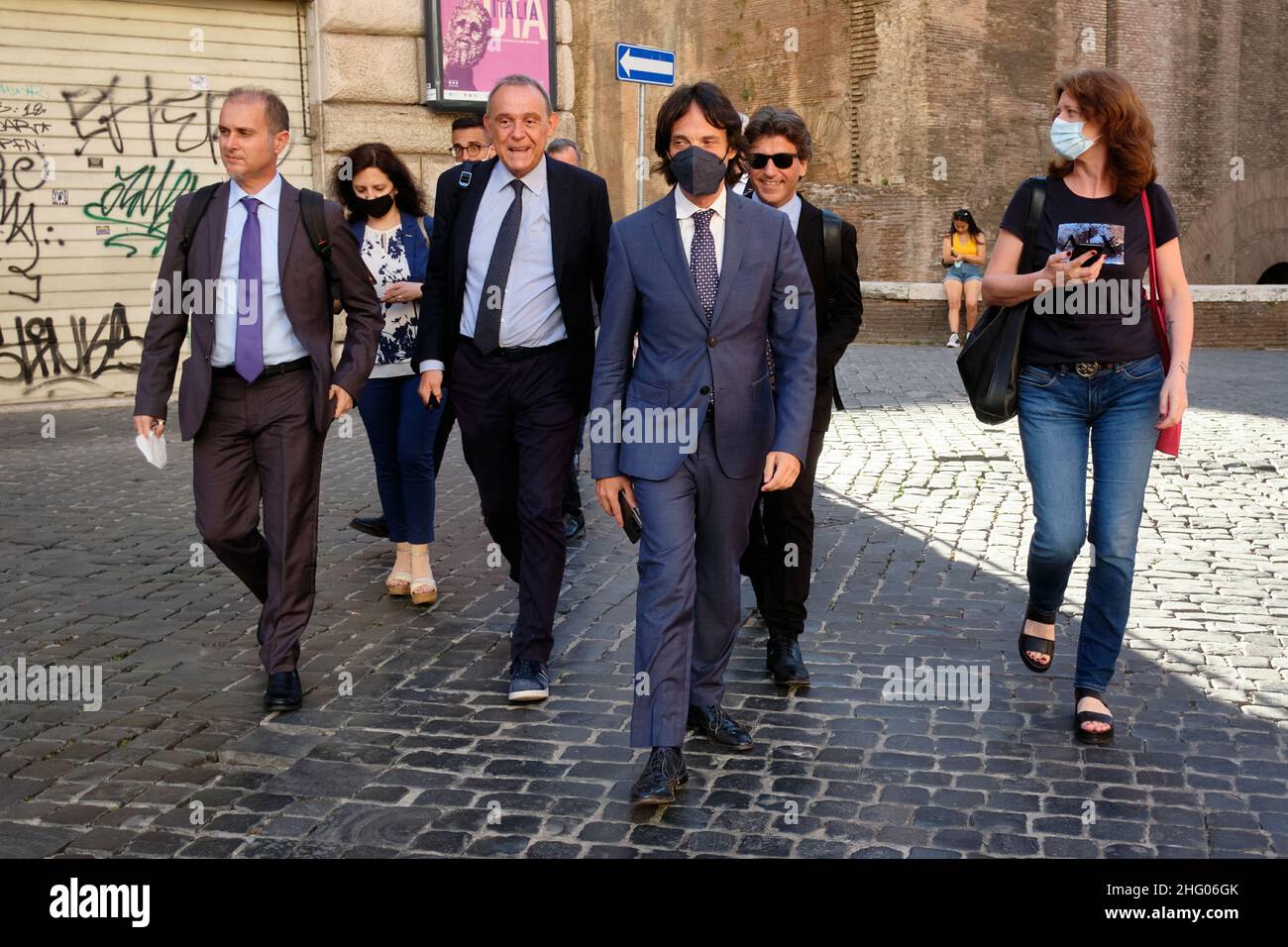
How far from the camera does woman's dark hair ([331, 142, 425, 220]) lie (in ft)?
21.5

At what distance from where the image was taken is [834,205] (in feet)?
83.3

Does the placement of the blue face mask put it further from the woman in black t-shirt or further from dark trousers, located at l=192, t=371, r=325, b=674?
dark trousers, located at l=192, t=371, r=325, b=674

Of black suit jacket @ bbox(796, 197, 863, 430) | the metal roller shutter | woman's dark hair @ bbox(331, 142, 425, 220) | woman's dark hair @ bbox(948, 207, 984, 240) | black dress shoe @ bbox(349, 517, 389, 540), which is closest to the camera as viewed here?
black suit jacket @ bbox(796, 197, 863, 430)

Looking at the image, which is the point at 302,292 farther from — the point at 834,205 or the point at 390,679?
the point at 834,205

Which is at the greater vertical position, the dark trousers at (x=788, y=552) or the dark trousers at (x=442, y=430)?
the dark trousers at (x=442, y=430)

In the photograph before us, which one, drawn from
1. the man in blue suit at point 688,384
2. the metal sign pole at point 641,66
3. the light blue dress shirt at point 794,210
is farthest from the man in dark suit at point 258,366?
the metal sign pole at point 641,66

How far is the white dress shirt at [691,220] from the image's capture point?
170 inches

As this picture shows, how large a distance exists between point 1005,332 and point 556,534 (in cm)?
175

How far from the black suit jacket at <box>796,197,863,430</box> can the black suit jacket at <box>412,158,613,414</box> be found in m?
0.75

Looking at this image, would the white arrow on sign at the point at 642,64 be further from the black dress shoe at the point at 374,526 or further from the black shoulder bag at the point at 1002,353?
the black shoulder bag at the point at 1002,353

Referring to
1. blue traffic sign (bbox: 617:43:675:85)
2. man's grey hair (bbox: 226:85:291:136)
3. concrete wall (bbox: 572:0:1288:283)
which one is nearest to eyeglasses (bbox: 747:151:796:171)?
man's grey hair (bbox: 226:85:291:136)

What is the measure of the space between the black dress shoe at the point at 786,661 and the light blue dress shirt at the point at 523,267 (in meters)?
1.39

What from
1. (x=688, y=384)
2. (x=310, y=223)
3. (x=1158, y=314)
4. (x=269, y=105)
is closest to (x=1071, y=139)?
(x=1158, y=314)

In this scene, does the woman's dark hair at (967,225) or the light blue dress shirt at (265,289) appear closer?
the light blue dress shirt at (265,289)
